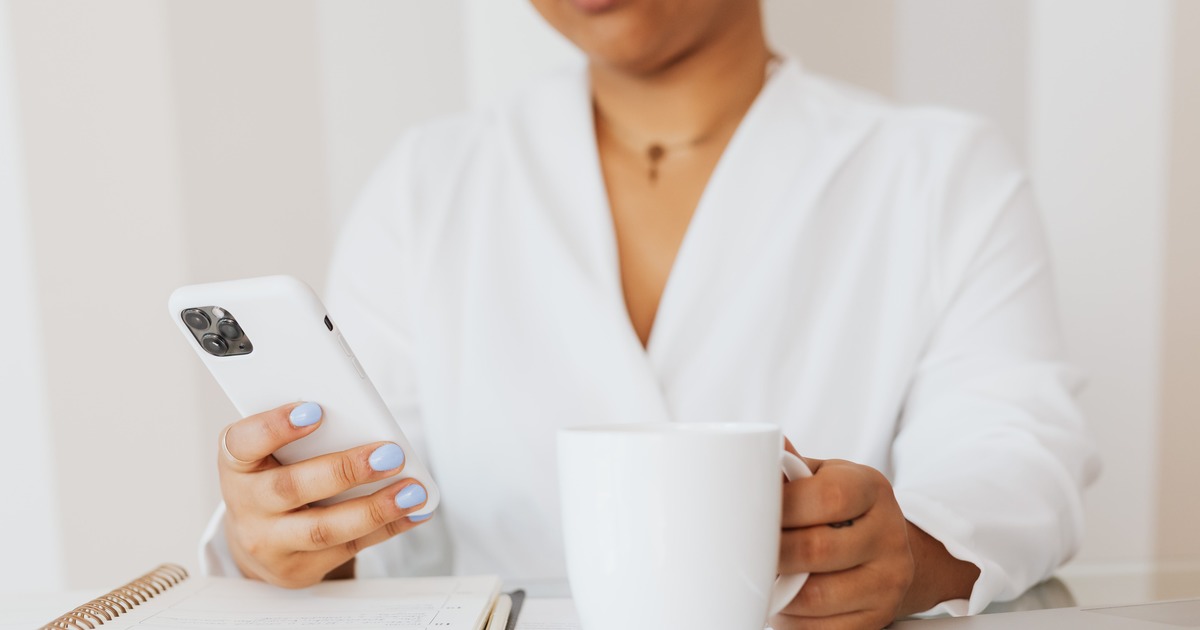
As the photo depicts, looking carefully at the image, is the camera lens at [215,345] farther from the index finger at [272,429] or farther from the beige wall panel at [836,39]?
the beige wall panel at [836,39]

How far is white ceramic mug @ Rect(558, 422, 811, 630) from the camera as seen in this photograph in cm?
41

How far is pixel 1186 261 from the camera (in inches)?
49.8

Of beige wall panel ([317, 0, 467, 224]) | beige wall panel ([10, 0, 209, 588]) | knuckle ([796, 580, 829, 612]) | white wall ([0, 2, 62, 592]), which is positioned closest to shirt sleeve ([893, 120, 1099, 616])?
knuckle ([796, 580, 829, 612])

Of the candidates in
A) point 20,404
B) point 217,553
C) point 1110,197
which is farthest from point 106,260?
point 1110,197

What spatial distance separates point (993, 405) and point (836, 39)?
25.4 inches

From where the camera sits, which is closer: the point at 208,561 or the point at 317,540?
the point at 317,540

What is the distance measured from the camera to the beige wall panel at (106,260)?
128 centimetres

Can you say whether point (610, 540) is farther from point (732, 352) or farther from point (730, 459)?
point (732, 352)

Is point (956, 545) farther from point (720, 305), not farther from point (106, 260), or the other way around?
point (106, 260)

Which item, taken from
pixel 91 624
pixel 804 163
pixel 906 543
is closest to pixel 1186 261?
pixel 804 163

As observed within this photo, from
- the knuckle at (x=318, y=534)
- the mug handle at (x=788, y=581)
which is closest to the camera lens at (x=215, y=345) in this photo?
the knuckle at (x=318, y=534)

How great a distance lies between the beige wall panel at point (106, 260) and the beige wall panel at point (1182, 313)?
48.9 inches

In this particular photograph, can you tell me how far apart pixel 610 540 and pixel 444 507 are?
586mm

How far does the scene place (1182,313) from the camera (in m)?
1.27
